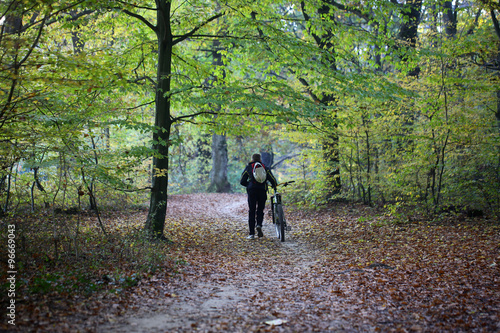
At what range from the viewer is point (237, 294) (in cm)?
447

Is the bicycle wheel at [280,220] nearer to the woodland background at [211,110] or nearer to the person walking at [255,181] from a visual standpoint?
the person walking at [255,181]


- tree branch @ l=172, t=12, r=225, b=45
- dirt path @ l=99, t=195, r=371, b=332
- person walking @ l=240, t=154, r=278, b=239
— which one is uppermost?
tree branch @ l=172, t=12, r=225, b=45

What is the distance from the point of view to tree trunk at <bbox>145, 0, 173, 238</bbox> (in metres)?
7.22

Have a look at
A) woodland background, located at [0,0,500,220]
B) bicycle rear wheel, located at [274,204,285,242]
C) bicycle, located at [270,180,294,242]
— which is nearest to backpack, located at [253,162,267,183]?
bicycle, located at [270,180,294,242]

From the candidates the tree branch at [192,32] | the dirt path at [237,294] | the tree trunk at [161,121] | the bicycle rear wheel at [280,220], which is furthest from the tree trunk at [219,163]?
the tree trunk at [161,121]

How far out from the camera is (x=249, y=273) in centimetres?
562

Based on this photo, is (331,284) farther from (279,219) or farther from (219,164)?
(219,164)

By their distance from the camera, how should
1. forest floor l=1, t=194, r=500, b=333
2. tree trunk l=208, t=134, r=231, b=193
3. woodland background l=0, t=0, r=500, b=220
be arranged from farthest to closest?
1. tree trunk l=208, t=134, r=231, b=193
2. woodland background l=0, t=0, r=500, b=220
3. forest floor l=1, t=194, r=500, b=333

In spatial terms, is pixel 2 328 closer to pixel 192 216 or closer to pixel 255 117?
pixel 255 117

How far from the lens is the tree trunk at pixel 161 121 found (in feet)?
23.7

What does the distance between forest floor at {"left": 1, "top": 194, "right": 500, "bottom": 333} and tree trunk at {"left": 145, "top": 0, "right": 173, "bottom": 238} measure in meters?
0.69

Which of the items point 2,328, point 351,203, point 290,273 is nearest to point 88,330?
point 2,328

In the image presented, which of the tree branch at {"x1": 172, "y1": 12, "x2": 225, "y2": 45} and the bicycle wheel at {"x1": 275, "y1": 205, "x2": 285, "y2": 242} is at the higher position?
the tree branch at {"x1": 172, "y1": 12, "x2": 225, "y2": 45}

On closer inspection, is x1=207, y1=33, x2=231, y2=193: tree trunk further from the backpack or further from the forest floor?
the backpack
